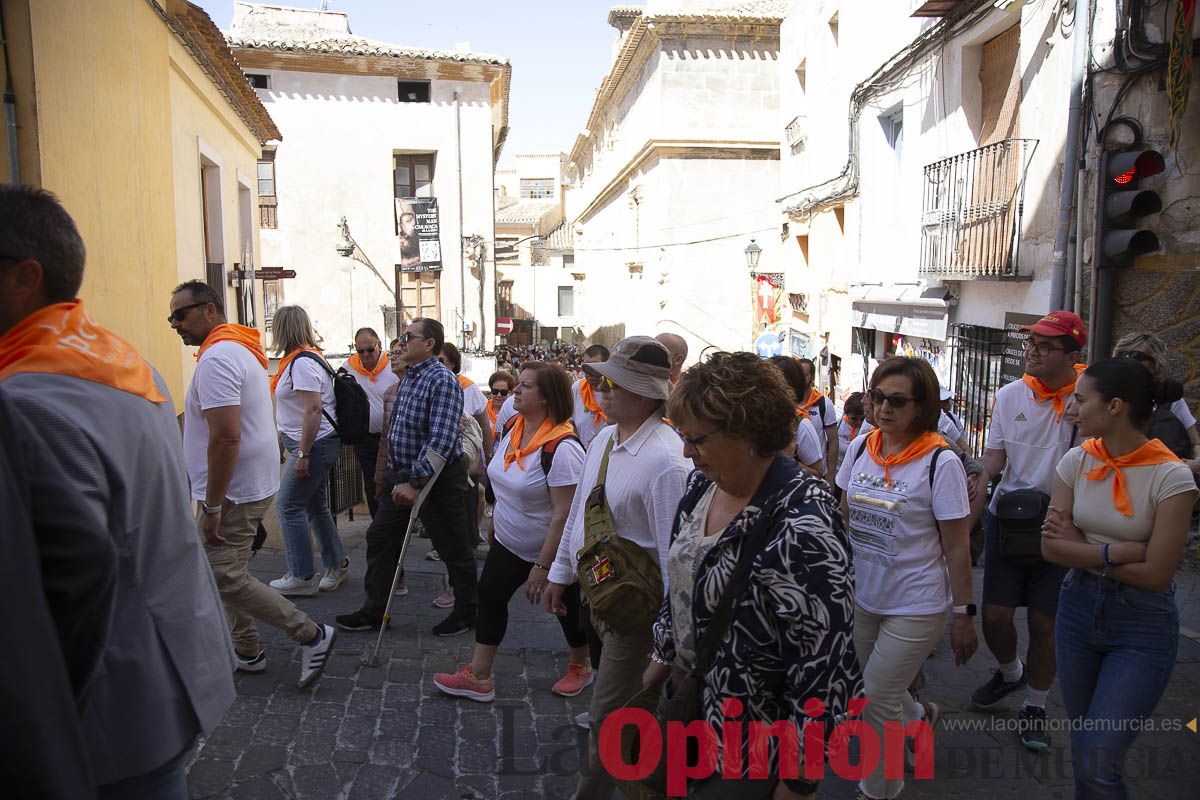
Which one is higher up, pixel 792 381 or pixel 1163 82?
pixel 1163 82

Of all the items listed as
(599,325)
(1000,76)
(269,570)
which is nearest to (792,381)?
(269,570)

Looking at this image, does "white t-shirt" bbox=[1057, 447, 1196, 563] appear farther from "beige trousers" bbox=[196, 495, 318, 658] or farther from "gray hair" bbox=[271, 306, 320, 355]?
"gray hair" bbox=[271, 306, 320, 355]

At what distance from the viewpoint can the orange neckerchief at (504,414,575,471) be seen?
13.6 feet

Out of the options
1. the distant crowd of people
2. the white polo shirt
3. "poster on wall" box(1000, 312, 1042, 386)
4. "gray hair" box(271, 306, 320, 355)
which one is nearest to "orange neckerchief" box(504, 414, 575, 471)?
the distant crowd of people

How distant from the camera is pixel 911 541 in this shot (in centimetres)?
330

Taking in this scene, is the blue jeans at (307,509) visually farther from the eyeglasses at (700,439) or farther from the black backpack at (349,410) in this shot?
the eyeglasses at (700,439)

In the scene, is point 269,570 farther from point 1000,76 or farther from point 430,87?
point 430,87

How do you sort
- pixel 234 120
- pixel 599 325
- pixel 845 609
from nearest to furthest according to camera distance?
pixel 845 609 < pixel 234 120 < pixel 599 325

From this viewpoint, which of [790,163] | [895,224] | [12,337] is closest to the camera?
[12,337]

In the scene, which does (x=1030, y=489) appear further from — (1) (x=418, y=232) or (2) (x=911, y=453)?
(1) (x=418, y=232)

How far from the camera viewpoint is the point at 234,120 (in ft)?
37.5

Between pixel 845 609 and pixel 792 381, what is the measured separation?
3.46m

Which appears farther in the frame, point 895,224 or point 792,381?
point 895,224

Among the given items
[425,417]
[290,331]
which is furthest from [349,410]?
[425,417]
